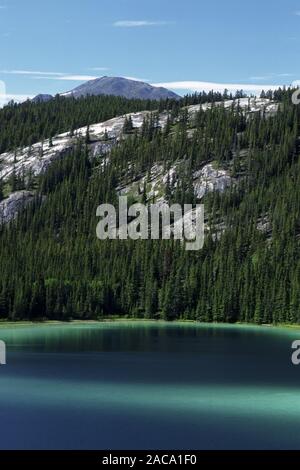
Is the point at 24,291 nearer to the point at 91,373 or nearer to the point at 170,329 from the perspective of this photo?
the point at 170,329

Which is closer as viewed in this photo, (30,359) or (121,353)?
(30,359)

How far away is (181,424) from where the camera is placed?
63.8 meters

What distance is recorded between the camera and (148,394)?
7800cm

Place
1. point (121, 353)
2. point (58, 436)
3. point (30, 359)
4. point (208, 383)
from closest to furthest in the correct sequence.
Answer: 1. point (58, 436)
2. point (208, 383)
3. point (30, 359)
4. point (121, 353)

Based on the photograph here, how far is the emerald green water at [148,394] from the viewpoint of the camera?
59.1 metres

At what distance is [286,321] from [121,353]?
8578 cm

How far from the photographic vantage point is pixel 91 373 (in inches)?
3644

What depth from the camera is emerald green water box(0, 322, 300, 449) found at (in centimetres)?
5912

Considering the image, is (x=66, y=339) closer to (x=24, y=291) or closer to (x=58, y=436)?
(x=24, y=291)

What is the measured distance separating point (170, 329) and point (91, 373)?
83910mm
